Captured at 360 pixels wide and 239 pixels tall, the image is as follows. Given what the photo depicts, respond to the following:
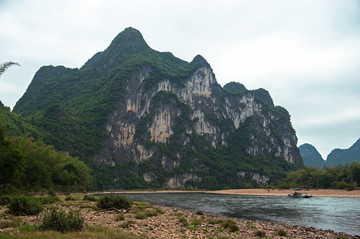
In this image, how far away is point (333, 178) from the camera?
7256 centimetres

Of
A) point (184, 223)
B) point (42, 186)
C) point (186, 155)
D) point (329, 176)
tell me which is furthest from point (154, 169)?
point (184, 223)

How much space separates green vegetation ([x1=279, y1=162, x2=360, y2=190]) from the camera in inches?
2537

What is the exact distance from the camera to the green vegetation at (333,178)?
6444 centimetres

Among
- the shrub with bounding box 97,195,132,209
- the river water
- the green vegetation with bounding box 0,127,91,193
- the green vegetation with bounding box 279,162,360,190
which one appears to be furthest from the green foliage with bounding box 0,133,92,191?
the green vegetation with bounding box 279,162,360,190

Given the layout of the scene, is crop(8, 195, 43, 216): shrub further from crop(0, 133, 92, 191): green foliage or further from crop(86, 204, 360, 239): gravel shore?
crop(0, 133, 92, 191): green foliage

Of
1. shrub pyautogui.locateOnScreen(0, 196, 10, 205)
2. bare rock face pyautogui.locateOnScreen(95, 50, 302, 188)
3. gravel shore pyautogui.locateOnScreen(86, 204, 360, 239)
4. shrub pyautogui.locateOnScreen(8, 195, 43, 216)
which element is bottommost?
gravel shore pyautogui.locateOnScreen(86, 204, 360, 239)

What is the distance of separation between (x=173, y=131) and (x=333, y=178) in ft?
357

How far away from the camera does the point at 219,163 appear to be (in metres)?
166

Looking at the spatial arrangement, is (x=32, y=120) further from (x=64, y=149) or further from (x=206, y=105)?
(x=206, y=105)

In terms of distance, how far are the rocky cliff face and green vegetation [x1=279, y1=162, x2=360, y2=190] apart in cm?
6399

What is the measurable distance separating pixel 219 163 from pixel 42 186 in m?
Answer: 139

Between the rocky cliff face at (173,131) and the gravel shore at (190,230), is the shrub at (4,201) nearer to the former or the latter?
the gravel shore at (190,230)

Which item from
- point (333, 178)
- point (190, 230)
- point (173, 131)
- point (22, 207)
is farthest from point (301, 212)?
point (173, 131)

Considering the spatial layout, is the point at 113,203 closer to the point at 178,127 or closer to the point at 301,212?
the point at 301,212
